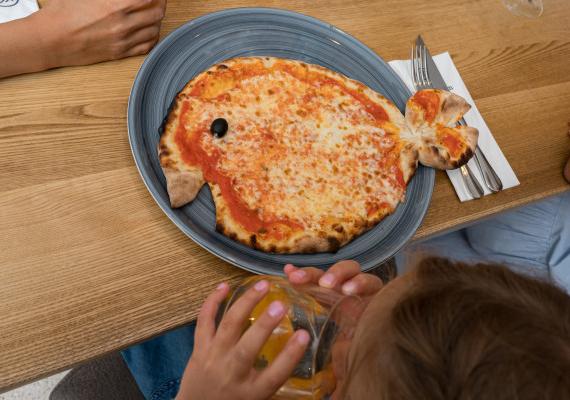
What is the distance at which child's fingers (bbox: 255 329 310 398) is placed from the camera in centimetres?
48

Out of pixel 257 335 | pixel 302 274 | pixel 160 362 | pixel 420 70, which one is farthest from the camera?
pixel 420 70

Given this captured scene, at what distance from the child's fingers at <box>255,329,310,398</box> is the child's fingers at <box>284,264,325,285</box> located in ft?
0.29

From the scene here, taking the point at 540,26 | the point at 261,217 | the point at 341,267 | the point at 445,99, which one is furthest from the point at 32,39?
the point at 540,26

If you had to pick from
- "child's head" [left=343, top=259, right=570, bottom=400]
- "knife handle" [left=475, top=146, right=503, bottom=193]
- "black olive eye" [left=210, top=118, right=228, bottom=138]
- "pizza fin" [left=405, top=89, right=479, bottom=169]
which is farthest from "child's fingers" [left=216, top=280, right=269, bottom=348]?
"knife handle" [left=475, top=146, right=503, bottom=193]

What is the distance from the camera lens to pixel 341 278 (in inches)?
25.6

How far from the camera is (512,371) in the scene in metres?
0.38

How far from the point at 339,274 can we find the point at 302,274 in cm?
7

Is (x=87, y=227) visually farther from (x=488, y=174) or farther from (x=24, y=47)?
(x=488, y=174)

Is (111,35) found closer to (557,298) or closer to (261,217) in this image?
(261,217)

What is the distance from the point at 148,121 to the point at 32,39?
0.22m

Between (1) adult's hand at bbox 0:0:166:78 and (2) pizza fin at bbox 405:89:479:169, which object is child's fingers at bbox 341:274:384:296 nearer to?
(2) pizza fin at bbox 405:89:479:169

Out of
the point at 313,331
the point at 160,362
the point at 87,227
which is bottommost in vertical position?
the point at 160,362

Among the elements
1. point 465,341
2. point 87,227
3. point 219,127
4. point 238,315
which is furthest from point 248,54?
point 465,341

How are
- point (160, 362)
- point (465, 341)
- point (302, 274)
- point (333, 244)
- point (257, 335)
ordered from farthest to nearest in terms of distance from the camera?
point (160, 362)
point (333, 244)
point (302, 274)
point (257, 335)
point (465, 341)
